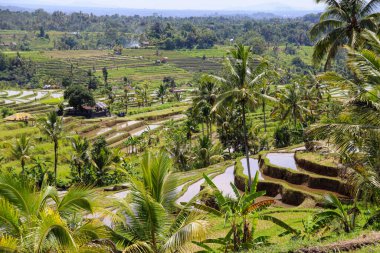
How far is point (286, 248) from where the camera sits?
905 cm

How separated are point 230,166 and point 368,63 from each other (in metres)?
19.6

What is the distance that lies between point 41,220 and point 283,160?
2117 centimetres

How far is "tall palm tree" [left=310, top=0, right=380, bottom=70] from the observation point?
2062 cm

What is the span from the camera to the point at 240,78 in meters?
19.6

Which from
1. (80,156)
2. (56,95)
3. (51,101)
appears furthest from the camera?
(56,95)

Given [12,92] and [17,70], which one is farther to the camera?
[17,70]

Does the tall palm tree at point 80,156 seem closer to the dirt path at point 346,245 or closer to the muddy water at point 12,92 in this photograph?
the dirt path at point 346,245

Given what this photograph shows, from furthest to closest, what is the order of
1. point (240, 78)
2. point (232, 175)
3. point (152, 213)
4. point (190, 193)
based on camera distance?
point (232, 175)
point (190, 193)
point (240, 78)
point (152, 213)

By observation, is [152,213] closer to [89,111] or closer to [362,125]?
[362,125]

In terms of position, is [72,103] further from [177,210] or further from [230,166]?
[177,210]

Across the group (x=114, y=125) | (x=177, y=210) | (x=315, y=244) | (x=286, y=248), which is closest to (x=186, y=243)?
(x=177, y=210)

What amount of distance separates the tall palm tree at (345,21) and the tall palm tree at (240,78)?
13.5ft

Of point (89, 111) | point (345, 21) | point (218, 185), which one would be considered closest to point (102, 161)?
point (218, 185)

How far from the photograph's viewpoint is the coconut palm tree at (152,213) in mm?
8609
